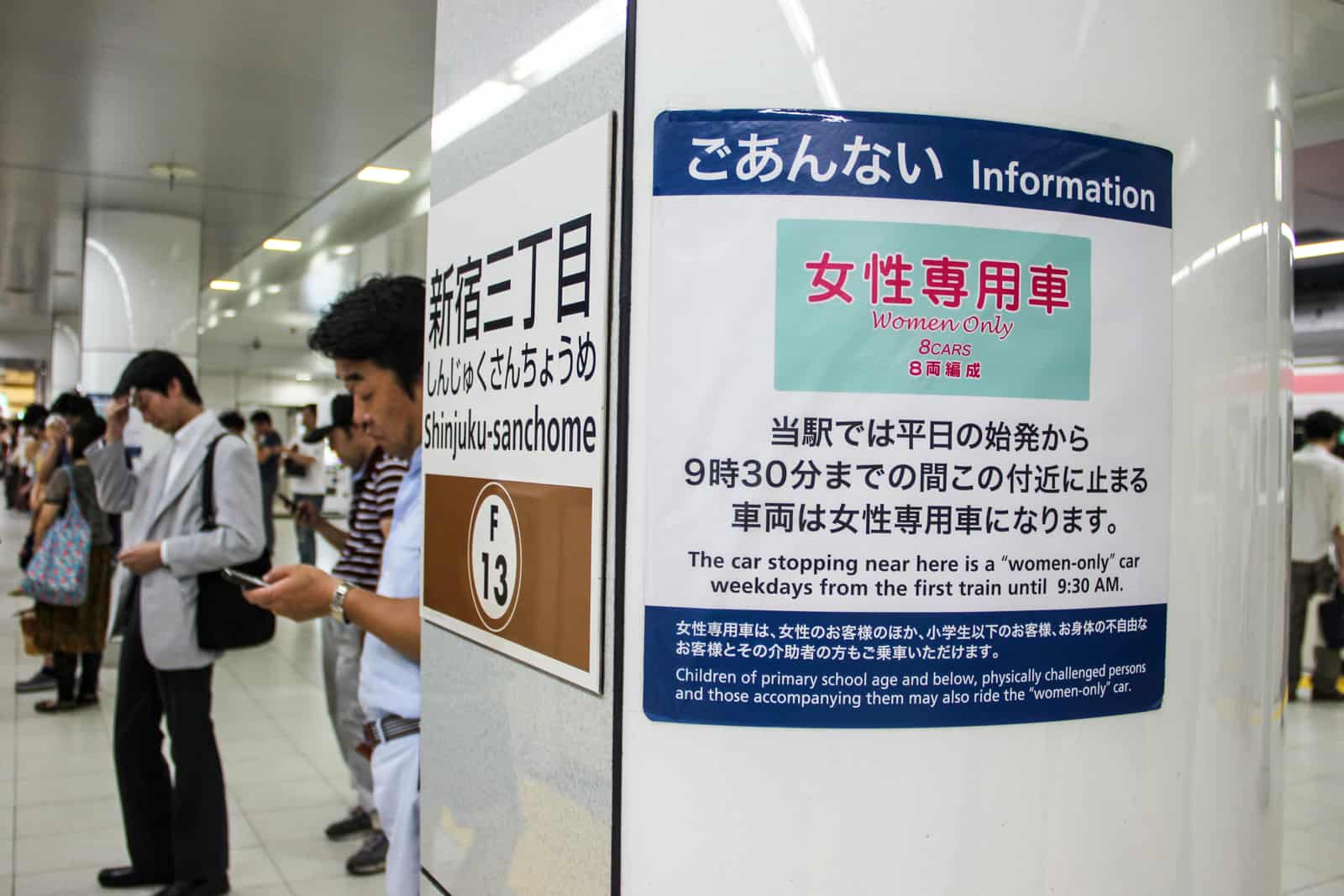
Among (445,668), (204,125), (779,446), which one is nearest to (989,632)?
(779,446)

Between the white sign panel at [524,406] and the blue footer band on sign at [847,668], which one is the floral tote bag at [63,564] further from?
the blue footer band on sign at [847,668]

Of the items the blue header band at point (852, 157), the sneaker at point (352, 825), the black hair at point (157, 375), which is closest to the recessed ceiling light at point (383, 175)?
the black hair at point (157, 375)

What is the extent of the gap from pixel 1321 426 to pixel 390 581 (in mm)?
6733

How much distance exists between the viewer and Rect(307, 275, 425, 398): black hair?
2.20 meters

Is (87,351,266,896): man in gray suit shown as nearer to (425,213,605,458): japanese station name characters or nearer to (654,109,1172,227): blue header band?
(425,213,605,458): japanese station name characters

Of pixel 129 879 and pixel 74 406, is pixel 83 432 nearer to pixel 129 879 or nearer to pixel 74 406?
pixel 74 406

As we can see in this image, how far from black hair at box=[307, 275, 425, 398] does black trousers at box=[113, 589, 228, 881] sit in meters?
1.56

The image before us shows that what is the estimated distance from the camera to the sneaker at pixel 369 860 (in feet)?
12.3

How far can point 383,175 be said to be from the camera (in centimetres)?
743

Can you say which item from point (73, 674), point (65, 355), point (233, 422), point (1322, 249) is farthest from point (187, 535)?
point (65, 355)

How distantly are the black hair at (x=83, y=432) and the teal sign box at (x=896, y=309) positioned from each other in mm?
5583

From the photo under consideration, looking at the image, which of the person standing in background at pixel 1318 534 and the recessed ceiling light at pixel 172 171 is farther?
the recessed ceiling light at pixel 172 171

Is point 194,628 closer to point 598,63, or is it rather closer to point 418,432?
point 418,432

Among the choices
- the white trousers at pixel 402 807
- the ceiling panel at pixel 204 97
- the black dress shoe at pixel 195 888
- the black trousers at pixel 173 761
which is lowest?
the black dress shoe at pixel 195 888
